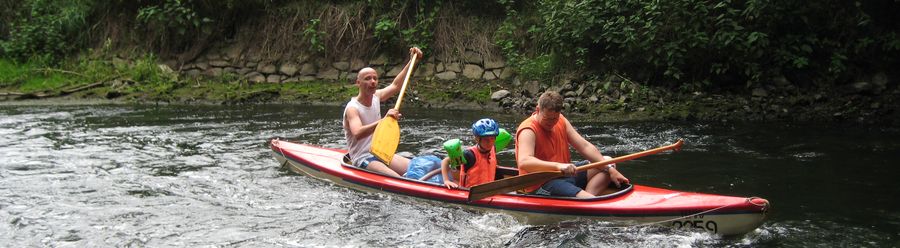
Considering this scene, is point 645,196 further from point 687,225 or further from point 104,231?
point 104,231

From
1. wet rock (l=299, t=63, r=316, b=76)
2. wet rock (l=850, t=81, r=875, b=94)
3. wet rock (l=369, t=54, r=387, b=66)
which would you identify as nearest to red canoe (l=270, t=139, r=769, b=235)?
wet rock (l=850, t=81, r=875, b=94)

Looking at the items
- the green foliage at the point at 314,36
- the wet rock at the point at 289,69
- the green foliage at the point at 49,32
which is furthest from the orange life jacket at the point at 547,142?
the green foliage at the point at 49,32

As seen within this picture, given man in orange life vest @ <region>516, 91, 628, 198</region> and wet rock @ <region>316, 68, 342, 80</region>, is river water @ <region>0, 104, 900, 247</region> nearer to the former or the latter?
man in orange life vest @ <region>516, 91, 628, 198</region>

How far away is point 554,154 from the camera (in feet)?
19.0

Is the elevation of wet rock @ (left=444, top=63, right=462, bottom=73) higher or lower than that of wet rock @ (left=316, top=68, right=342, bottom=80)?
higher

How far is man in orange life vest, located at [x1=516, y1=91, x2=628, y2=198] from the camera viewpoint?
5562mm

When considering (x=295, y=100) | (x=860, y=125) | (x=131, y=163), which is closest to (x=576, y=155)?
(x=860, y=125)

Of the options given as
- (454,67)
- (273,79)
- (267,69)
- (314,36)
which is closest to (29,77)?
(267,69)

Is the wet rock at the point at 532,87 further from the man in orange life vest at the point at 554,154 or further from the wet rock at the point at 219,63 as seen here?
the man in orange life vest at the point at 554,154

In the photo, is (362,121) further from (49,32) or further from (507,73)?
(49,32)

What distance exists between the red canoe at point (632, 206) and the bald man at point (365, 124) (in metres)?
0.39

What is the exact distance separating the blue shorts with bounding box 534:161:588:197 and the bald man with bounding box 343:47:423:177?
4.41ft

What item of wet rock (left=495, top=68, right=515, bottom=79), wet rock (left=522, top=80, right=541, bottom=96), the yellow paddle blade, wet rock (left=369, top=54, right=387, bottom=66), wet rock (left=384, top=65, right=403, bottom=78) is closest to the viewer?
the yellow paddle blade

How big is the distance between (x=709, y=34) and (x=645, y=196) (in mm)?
6135
